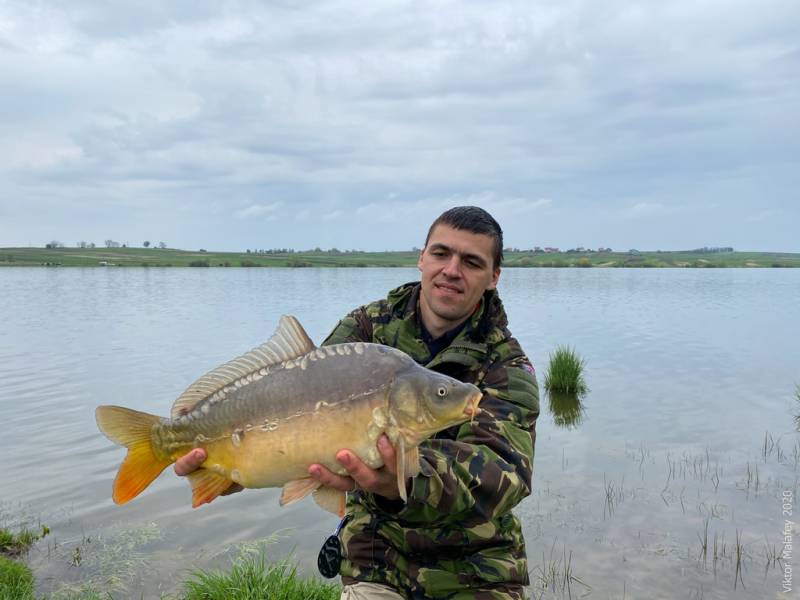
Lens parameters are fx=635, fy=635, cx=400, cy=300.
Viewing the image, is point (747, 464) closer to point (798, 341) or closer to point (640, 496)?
point (640, 496)

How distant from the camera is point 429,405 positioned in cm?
278

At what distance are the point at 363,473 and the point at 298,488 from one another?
341 mm

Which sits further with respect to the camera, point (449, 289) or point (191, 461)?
point (449, 289)

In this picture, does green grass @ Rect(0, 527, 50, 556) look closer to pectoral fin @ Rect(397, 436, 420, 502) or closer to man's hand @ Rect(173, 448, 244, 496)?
man's hand @ Rect(173, 448, 244, 496)

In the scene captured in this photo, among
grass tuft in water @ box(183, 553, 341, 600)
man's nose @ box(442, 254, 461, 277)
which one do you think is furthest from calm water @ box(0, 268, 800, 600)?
man's nose @ box(442, 254, 461, 277)

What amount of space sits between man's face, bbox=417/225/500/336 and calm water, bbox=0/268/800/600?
4037mm

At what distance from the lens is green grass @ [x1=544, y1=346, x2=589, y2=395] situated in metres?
15.3

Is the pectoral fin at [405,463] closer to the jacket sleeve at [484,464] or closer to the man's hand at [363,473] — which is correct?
the man's hand at [363,473]

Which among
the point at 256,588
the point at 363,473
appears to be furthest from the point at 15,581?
the point at 363,473

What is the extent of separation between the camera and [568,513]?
8641mm

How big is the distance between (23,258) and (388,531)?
364ft

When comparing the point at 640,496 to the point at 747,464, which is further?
the point at 747,464

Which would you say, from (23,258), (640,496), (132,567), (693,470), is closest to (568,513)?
(640,496)

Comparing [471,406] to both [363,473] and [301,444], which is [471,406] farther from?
[301,444]
